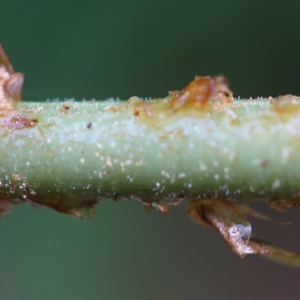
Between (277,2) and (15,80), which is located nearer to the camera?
(15,80)

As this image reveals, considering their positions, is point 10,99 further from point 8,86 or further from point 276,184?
point 276,184

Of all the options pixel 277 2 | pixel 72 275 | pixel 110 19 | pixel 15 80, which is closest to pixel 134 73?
pixel 110 19

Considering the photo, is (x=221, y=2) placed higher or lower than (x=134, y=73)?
higher

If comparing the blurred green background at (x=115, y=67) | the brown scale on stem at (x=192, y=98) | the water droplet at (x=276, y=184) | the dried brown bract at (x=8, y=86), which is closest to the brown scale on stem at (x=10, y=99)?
the dried brown bract at (x=8, y=86)

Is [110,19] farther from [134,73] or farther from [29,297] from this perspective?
[29,297]

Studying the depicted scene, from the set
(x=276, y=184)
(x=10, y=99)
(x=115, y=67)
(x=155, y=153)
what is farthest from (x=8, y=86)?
(x=115, y=67)

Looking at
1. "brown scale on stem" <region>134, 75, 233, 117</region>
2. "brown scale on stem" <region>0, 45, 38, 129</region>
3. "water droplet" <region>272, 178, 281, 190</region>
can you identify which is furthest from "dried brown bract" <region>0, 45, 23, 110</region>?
"water droplet" <region>272, 178, 281, 190</region>
